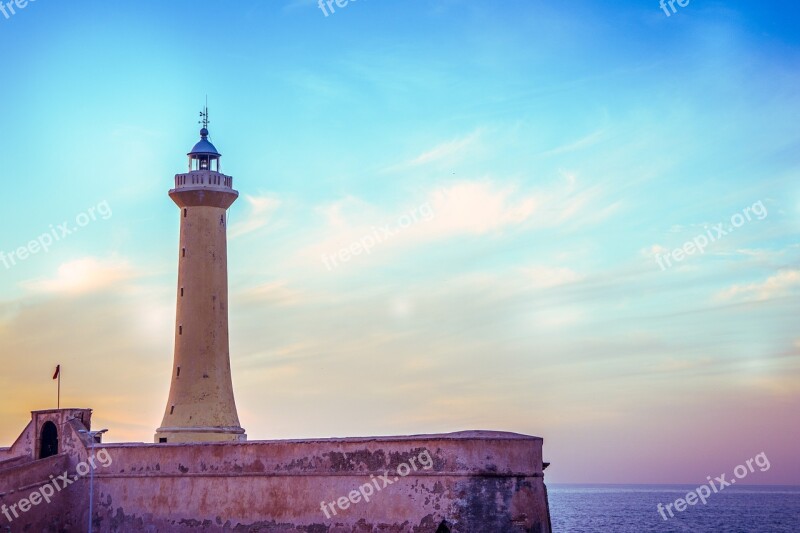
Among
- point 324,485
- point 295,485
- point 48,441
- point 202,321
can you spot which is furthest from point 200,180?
point 324,485

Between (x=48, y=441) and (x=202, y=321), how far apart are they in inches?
196

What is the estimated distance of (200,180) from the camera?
30.0 m

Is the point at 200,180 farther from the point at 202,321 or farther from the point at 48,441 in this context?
the point at 48,441

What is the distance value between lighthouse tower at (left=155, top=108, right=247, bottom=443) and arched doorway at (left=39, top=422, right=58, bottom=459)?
261 centimetres

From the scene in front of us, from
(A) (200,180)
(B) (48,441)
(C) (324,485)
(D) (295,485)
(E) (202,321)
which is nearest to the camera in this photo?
(C) (324,485)

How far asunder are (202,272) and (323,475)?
886 cm

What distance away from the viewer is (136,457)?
25.8 meters

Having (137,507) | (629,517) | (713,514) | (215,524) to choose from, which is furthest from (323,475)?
(713,514)

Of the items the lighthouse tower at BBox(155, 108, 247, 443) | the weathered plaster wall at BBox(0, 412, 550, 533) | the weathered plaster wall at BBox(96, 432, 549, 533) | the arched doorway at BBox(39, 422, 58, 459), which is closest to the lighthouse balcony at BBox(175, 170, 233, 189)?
the lighthouse tower at BBox(155, 108, 247, 443)

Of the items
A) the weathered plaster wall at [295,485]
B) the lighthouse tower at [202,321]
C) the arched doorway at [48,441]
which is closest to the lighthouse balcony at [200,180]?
the lighthouse tower at [202,321]

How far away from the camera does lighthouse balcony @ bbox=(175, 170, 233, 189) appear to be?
30.0m

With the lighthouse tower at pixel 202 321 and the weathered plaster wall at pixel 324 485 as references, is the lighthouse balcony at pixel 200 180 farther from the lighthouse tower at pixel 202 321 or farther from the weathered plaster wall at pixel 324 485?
the weathered plaster wall at pixel 324 485

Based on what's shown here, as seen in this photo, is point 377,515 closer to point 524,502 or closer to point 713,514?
point 524,502

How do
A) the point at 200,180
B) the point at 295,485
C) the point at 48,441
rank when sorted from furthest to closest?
1. the point at 200,180
2. the point at 48,441
3. the point at 295,485
